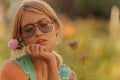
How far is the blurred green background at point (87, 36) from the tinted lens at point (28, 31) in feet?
2.26

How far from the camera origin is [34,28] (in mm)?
3682

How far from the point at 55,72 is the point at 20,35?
301 mm

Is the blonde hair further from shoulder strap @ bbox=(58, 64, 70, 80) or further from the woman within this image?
shoulder strap @ bbox=(58, 64, 70, 80)

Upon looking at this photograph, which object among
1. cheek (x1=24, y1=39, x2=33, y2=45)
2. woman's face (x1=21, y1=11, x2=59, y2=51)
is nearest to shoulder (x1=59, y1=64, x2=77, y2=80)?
woman's face (x1=21, y1=11, x2=59, y2=51)

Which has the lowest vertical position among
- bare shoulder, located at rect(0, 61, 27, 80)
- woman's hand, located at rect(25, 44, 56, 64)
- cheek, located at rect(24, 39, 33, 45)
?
bare shoulder, located at rect(0, 61, 27, 80)

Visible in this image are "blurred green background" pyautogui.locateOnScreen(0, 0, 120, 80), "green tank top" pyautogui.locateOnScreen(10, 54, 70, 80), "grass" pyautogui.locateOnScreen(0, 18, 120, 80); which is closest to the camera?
"green tank top" pyautogui.locateOnScreen(10, 54, 70, 80)

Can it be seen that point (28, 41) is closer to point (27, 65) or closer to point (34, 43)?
point (34, 43)

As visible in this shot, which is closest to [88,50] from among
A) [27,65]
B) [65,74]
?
[65,74]

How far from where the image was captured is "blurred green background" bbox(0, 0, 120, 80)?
233 inches

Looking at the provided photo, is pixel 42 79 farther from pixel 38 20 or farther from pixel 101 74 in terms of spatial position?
pixel 101 74

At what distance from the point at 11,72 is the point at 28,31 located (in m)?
0.26

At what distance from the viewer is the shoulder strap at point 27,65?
375cm

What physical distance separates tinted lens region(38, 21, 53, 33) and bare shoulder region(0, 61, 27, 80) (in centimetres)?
26

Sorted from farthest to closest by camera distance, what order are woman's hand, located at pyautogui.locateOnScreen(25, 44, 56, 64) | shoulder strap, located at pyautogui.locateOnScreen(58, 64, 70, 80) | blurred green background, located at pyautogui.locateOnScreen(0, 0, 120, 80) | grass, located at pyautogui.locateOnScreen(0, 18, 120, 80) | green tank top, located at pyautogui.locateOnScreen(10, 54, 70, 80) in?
blurred green background, located at pyautogui.locateOnScreen(0, 0, 120, 80)
grass, located at pyautogui.locateOnScreen(0, 18, 120, 80)
shoulder strap, located at pyautogui.locateOnScreen(58, 64, 70, 80)
green tank top, located at pyautogui.locateOnScreen(10, 54, 70, 80)
woman's hand, located at pyautogui.locateOnScreen(25, 44, 56, 64)
